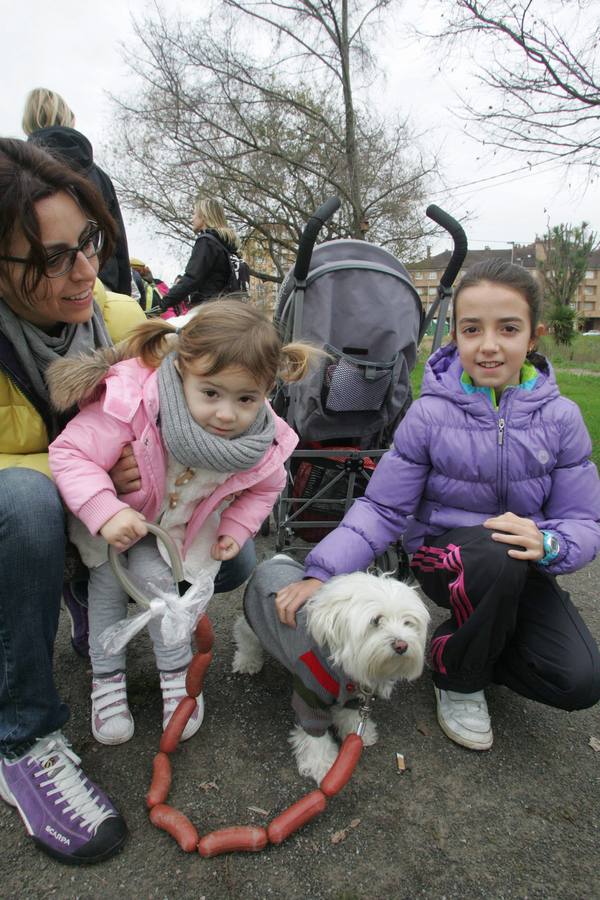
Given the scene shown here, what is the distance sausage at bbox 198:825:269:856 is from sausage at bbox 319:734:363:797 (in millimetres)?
211

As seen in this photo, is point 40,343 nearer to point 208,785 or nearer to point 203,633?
point 203,633

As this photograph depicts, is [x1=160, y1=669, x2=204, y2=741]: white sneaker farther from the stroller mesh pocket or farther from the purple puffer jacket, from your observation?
the stroller mesh pocket

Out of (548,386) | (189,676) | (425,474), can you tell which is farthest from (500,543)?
(189,676)

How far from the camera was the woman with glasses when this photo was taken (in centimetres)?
150

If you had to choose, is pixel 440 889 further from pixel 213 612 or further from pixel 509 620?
pixel 213 612

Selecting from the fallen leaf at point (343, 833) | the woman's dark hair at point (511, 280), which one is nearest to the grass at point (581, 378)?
the woman's dark hair at point (511, 280)

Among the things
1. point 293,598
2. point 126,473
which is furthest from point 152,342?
point 293,598

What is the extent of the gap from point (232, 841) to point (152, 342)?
57.4 inches

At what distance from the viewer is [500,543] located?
5.98 ft

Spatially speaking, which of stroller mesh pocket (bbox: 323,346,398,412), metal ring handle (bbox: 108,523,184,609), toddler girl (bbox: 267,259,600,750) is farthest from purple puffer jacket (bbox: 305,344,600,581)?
stroller mesh pocket (bbox: 323,346,398,412)

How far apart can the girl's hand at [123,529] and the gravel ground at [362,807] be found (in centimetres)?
74

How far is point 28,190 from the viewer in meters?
1.53

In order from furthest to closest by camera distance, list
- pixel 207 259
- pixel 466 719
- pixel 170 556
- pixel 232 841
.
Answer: pixel 207 259 < pixel 466 719 < pixel 170 556 < pixel 232 841

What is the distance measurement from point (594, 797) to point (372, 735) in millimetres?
698
